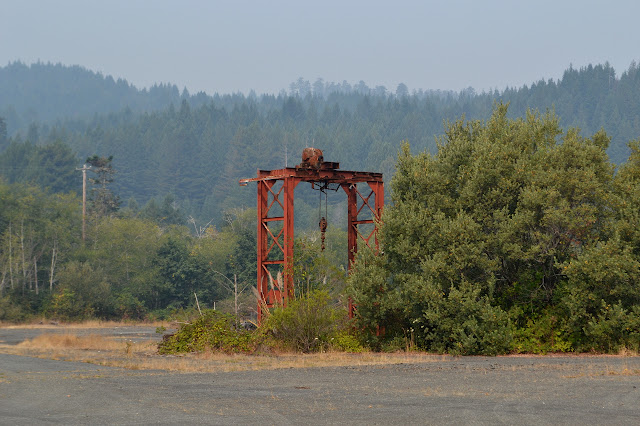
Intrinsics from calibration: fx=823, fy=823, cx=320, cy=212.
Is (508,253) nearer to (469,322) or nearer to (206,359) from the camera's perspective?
(469,322)

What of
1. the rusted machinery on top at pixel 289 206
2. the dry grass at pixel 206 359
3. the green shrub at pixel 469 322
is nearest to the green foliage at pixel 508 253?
the green shrub at pixel 469 322

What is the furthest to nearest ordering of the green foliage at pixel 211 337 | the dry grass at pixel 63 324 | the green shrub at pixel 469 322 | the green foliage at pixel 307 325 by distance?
1. the dry grass at pixel 63 324
2. the green foliage at pixel 211 337
3. the green foliage at pixel 307 325
4. the green shrub at pixel 469 322

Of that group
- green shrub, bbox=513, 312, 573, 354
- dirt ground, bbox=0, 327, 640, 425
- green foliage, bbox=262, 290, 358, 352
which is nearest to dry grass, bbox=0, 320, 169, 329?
green foliage, bbox=262, 290, 358, 352

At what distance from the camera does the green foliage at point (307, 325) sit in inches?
1027

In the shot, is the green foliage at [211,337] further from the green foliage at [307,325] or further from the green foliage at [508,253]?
the green foliage at [508,253]

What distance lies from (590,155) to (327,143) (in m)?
170

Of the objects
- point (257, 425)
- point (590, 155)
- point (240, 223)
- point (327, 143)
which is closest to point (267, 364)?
point (257, 425)

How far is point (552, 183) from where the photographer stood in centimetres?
2552

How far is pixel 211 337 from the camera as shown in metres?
26.5

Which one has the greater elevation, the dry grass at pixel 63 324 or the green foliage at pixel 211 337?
the green foliage at pixel 211 337

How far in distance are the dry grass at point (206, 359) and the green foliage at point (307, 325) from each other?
0.70 meters

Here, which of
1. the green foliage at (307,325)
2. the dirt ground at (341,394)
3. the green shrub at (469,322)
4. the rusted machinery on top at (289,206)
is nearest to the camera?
the dirt ground at (341,394)

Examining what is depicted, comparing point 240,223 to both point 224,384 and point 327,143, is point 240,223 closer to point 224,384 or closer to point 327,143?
point 224,384

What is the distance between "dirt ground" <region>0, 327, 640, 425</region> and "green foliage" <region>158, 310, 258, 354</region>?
467 cm
